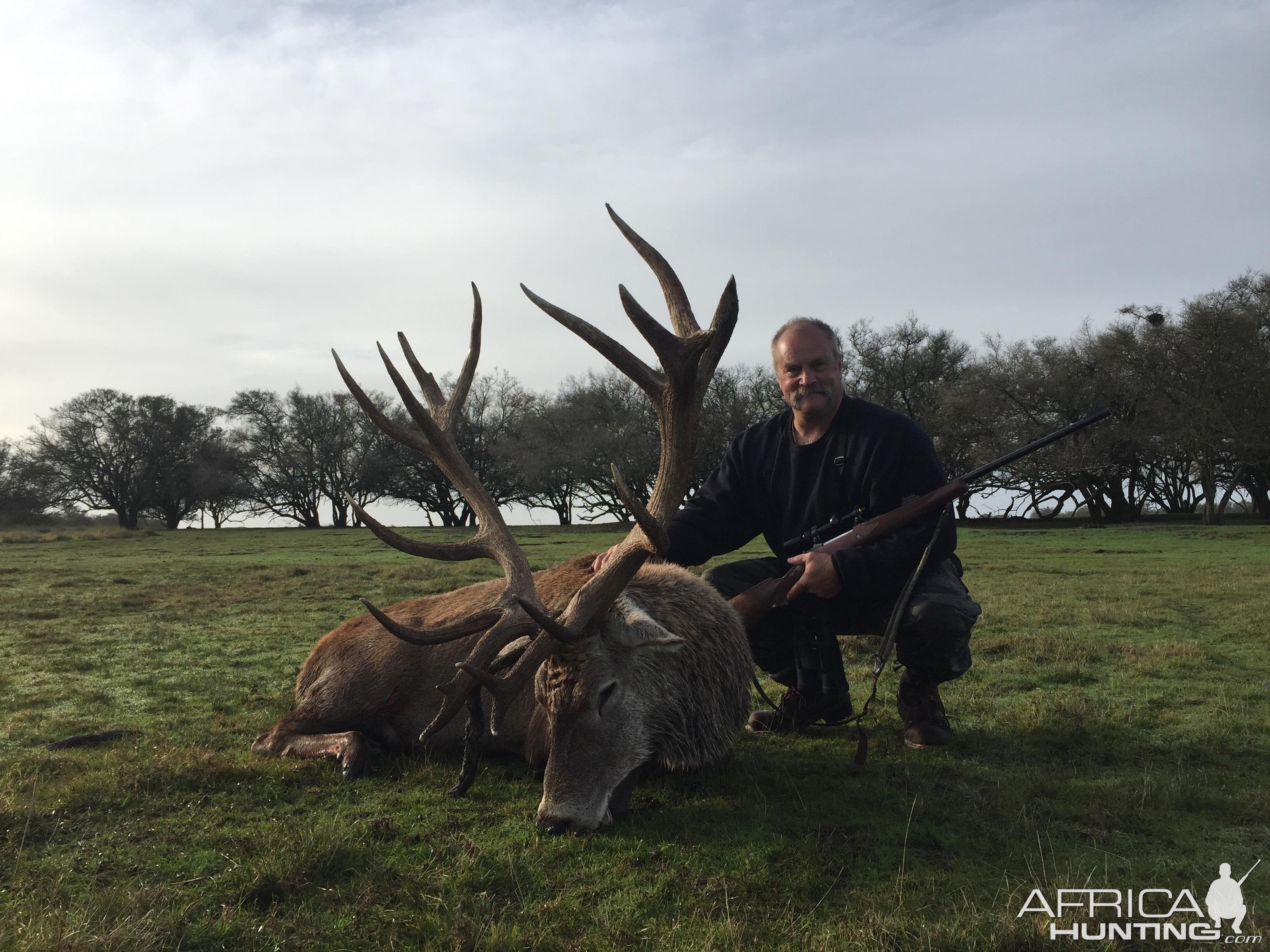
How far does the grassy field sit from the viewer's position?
3.11 meters

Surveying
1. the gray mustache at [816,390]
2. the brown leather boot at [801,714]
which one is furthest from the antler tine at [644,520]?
the brown leather boot at [801,714]

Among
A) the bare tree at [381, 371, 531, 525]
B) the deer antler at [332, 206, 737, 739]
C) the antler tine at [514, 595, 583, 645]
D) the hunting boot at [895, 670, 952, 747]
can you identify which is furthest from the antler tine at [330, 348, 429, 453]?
the bare tree at [381, 371, 531, 525]

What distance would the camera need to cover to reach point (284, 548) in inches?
1186

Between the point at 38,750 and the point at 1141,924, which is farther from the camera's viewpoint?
the point at 38,750

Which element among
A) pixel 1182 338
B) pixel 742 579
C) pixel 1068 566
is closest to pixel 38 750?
pixel 742 579

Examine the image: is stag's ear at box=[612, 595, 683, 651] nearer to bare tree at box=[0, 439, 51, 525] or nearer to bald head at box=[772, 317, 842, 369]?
bald head at box=[772, 317, 842, 369]

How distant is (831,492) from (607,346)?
6.58 ft

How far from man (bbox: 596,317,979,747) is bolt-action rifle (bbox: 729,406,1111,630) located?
8cm

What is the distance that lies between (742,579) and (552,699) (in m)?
2.23

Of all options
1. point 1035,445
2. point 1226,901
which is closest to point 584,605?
point 1226,901

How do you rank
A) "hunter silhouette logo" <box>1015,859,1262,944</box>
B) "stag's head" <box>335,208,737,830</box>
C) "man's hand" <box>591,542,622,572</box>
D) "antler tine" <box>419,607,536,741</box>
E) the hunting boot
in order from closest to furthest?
"hunter silhouette logo" <box>1015,859,1262,944</box> < "stag's head" <box>335,208,737,830</box> < "antler tine" <box>419,607,536,741</box> < "man's hand" <box>591,542,622,572</box> < the hunting boot

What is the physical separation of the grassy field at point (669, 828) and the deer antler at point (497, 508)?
79cm

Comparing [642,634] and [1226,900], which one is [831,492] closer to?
[642,634]

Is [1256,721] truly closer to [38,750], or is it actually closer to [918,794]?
[918,794]
